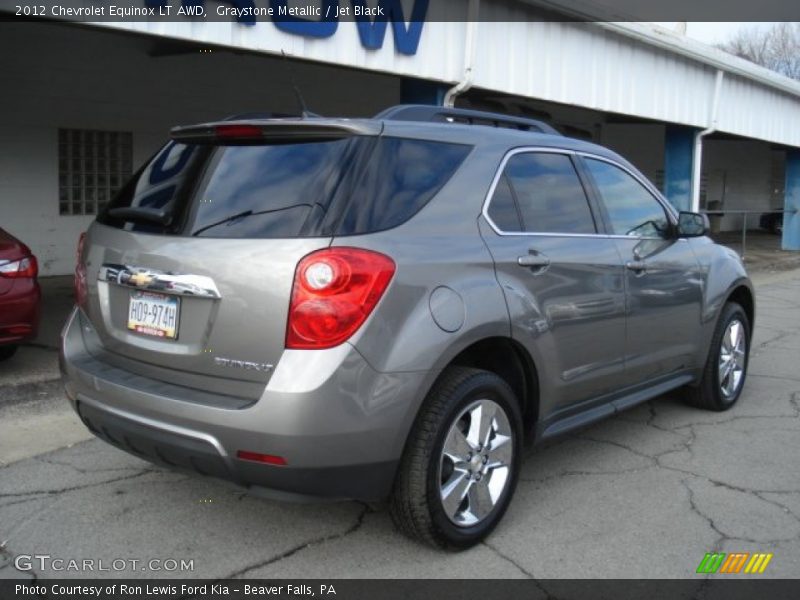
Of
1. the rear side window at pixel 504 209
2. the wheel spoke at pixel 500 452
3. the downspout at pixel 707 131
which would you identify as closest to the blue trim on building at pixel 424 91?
the rear side window at pixel 504 209

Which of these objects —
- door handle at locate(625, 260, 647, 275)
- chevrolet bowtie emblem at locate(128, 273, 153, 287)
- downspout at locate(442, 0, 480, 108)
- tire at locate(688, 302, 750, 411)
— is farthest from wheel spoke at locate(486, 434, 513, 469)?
downspout at locate(442, 0, 480, 108)

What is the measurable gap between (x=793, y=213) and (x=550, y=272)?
61.5 feet

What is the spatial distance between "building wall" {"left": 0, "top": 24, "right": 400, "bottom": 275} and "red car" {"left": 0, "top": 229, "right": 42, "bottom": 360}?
5.09 metres

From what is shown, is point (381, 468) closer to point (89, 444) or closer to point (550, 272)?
point (550, 272)

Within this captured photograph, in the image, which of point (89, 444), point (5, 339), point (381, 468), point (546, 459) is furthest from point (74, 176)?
point (381, 468)

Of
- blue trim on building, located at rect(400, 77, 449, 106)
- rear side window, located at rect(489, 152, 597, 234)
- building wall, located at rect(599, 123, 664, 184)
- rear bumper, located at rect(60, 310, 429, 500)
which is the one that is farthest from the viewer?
building wall, located at rect(599, 123, 664, 184)

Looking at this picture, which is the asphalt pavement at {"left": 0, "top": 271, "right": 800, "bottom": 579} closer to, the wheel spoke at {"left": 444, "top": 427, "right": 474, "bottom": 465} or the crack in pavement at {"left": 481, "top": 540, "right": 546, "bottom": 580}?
the crack in pavement at {"left": 481, "top": 540, "right": 546, "bottom": 580}

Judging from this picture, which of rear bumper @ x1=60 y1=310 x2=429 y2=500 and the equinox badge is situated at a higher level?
the equinox badge

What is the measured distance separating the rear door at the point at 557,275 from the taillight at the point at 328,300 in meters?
0.82

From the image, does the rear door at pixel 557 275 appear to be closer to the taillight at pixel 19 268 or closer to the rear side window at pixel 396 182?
the rear side window at pixel 396 182

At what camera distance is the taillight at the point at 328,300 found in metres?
2.88

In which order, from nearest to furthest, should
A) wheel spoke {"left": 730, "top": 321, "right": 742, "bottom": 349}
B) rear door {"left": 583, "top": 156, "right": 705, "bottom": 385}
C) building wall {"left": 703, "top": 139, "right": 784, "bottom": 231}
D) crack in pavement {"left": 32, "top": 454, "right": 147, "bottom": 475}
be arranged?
crack in pavement {"left": 32, "top": 454, "right": 147, "bottom": 475}, rear door {"left": 583, "top": 156, "right": 705, "bottom": 385}, wheel spoke {"left": 730, "top": 321, "right": 742, "bottom": 349}, building wall {"left": 703, "top": 139, "right": 784, "bottom": 231}
